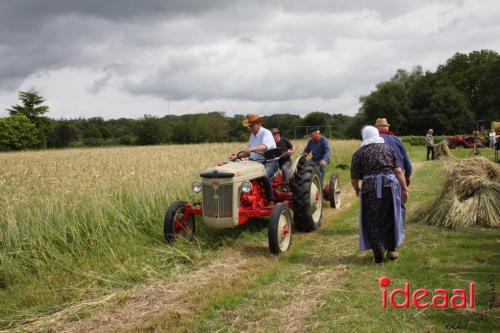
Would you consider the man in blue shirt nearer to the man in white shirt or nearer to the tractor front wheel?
the man in white shirt

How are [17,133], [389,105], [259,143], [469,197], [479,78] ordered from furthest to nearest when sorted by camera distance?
[479,78] < [389,105] < [17,133] < [469,197] < [259,143]

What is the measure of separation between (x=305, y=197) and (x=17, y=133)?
61.1m

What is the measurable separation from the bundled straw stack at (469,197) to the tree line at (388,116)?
41.4 m

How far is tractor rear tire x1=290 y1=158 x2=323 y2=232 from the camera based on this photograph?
695cm

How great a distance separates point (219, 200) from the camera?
612 cm

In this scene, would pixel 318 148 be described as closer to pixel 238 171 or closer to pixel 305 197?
pixel 305 197

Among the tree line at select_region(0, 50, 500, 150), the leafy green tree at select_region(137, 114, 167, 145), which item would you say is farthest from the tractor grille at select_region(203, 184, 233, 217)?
the leafy green tree at select_region(137, 114, 167, 145)

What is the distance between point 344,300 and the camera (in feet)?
14.3

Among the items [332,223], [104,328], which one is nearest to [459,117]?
[332,223]

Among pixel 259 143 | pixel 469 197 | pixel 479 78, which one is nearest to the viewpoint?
pixel 259 143

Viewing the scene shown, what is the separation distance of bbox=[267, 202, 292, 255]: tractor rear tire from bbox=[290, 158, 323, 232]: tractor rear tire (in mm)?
738

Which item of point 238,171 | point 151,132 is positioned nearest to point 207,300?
point 238,171

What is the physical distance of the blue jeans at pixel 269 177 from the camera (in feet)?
22.6

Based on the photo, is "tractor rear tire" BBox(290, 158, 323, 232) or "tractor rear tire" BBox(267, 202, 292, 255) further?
"tractor rear tire" BBox(290, 158, 323, 232)
